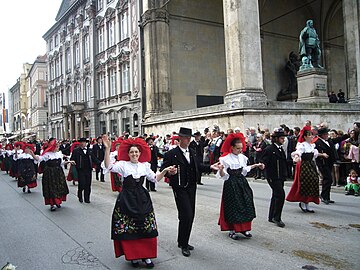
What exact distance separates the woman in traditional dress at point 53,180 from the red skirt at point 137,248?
4.94 m

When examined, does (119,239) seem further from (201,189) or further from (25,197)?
(25,197)

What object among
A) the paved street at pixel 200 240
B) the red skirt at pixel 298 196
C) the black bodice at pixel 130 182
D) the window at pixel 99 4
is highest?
the window at pixel 99 4

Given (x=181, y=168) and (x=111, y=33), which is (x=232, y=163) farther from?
(x=111, y=33)

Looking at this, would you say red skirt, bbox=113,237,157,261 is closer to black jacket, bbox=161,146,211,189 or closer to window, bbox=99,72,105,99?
black jacket, bbox=161,146,211,189

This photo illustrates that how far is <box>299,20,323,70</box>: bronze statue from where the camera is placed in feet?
57.5

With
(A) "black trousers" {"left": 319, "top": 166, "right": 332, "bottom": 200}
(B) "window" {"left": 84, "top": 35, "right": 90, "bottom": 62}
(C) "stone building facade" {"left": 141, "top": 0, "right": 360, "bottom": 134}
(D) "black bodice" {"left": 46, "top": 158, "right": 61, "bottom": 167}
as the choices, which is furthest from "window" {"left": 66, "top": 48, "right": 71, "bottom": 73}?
(A) "black trousers" {"left": 319, "top": 166, "right": 332, "bottom": 200}

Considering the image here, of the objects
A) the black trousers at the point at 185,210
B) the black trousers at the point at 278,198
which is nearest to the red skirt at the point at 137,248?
the black trousers at the point at 185,210

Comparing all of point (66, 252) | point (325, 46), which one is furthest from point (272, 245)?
point (325, 46)

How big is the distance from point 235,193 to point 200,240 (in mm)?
995

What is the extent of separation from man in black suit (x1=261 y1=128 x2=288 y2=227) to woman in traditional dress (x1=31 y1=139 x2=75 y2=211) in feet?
17.9

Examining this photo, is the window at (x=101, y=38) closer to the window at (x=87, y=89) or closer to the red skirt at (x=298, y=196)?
the window at (x=87, y=89)

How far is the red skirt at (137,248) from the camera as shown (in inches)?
179

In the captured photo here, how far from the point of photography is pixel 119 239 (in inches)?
179

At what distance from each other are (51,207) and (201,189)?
4.87 meters
